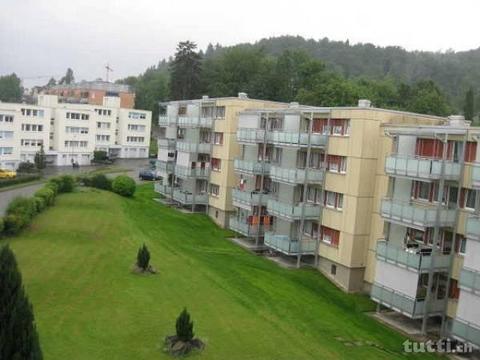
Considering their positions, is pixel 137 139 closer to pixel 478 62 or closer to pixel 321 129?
pixel 321 129

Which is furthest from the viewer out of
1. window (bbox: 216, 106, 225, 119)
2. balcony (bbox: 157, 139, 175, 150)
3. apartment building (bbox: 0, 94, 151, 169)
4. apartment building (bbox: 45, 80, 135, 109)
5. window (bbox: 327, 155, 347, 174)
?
apartment building (bbox: 45, 80, 135, 109)

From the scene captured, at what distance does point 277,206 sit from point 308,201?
2427 millimetres

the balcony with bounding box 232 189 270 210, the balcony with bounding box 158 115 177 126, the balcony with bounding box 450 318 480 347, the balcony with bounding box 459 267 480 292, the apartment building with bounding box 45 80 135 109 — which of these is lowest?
the balcony with bounding box 450 318 480 347

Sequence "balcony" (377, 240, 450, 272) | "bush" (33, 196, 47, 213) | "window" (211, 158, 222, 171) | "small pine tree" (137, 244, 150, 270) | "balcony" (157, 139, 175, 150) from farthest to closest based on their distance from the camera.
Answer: "balcony" (157, 139, 175, 150)
"window" (211, 158, 222, 171)
"bush" (33, 196, 47, 213)
"small pine tree" (137, 244, 150, 270)
"balcony" (377, 240, 450, 272)

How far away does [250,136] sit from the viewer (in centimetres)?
4947

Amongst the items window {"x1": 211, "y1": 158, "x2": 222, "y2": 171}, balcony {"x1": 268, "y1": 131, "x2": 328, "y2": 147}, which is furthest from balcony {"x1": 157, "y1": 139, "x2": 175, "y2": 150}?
balcony {"x1": 268, "y1": 131, "x2": 328, "y2": 147}

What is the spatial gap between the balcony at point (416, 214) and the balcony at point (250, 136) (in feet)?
53.9

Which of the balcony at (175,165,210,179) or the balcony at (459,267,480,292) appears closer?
the balcony at (459,267,480,292)

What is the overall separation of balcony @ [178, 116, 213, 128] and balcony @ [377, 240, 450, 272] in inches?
1141

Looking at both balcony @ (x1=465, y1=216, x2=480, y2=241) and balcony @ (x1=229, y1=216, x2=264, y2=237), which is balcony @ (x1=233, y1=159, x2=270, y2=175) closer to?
balcony @ (x1=229, y1=216, x2=264, y2=237)

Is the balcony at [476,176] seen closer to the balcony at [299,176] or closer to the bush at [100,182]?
the balcony at [299,176]

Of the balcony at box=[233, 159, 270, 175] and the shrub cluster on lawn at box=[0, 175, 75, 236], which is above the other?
the balcony at box=[233, 159, 270, 175]

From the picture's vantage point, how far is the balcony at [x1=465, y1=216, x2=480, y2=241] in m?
27.9

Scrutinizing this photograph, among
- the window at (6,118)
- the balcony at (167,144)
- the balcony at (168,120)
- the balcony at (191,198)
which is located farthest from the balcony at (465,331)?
the window at (6,118)
